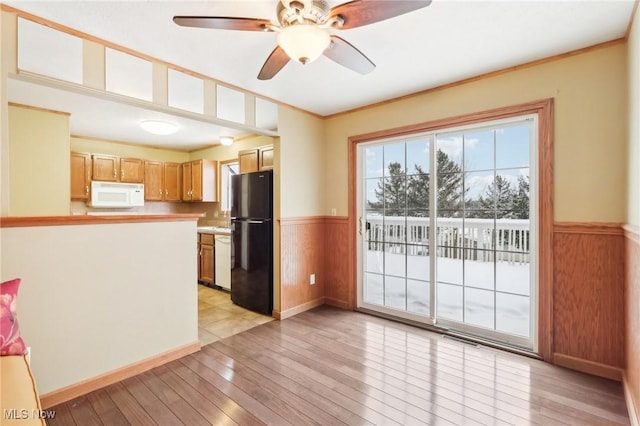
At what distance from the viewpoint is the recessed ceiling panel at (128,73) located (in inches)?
93.1

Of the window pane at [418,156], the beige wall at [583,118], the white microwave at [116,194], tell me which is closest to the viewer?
the beige wall at [583,118]

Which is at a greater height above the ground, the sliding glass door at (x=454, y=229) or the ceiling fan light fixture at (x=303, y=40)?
the ceiling fan light fixture at (x=303, y=40)

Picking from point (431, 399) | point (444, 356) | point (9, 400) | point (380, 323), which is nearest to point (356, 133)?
point (380, 323)

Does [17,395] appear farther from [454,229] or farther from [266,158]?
[266,158]

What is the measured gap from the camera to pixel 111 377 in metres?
2.23

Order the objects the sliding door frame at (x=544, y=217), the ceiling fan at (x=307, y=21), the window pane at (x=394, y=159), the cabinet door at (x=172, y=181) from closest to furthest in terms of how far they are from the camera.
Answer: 1. the ceiling fan at (x=307, y=21)
2. the sliding door frame at (x=544, y=217)
3. the window pane at (x=394, y=159)
4. the cabinet door at (x=172, y=181)

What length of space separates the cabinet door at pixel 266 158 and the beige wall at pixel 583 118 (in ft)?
8.09

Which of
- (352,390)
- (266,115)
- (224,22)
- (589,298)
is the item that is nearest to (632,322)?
(589,298)

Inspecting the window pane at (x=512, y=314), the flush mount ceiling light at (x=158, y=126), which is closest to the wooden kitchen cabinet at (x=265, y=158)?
the flush mount ceiling light at (x=158, y=126)

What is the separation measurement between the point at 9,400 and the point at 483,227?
334cm

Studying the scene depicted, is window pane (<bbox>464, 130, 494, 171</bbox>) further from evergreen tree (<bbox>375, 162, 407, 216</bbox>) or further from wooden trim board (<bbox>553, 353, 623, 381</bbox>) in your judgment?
wooden trim board (<bbox>553, 353, 623, 381</bbox>)

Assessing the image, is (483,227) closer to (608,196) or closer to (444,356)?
(608,196)

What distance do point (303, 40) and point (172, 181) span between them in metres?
4.94

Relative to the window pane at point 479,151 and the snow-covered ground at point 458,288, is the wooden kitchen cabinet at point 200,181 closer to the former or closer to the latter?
the snow-covered ground at point 458,288
